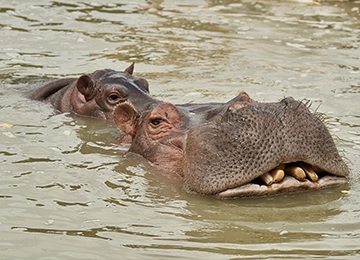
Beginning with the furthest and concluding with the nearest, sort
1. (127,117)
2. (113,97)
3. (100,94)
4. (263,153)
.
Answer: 1. (100,94)
2. (113,97)
3. (127,117)
4. (263,153)

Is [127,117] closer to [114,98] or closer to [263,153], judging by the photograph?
[114,98]

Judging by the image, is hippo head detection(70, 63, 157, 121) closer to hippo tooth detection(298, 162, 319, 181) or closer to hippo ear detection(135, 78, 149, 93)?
hippo ear detection(135, 78, 149, 93)

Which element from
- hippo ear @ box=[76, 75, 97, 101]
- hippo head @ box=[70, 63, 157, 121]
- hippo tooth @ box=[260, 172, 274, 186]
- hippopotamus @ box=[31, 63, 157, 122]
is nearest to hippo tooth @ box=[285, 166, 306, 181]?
hippo tooth @ box=[260, 172, 274, 186]

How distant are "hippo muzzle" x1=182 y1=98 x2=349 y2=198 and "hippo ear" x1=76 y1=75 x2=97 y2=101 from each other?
9.79 feet

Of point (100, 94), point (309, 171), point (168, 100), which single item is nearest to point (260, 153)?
point (309, 171)

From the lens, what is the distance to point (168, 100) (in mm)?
8266

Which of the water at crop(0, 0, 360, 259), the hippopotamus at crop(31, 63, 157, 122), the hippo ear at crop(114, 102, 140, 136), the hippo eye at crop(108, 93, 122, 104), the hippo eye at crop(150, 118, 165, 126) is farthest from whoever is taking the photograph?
the hippo eye at crop(108, 93, 122, 104)

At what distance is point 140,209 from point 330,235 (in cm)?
144

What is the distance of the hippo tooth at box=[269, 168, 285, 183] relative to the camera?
454 centimetres

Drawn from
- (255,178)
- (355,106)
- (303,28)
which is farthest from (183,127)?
(303,28)

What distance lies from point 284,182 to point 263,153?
373 millimetres

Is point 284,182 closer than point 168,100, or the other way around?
point 284,182

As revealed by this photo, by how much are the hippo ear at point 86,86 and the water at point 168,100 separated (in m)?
0.40

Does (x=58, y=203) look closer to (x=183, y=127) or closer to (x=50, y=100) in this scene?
(x=183, y=127)
